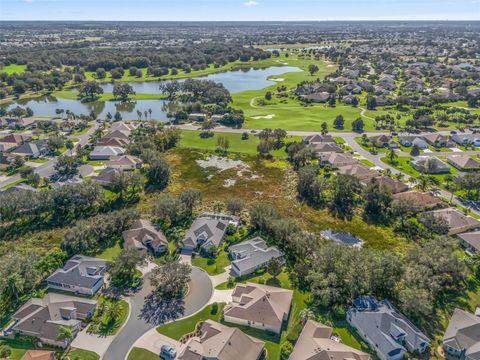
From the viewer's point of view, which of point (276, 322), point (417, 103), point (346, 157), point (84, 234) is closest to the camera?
point (276, 322)

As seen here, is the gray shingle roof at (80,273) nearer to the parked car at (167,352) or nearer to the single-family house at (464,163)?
the parked car at (167,352)

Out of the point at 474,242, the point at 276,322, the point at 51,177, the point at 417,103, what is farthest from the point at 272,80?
the point at 276,322

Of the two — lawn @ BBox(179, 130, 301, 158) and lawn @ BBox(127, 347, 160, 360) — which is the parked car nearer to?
lawn @ BBox(127, 347, 160, 360)

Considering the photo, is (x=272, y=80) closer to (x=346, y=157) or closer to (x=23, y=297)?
(x=346, y=157)

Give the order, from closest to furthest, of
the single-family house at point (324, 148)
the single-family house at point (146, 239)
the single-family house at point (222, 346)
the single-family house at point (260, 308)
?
the single-family house at point (222, 346)
the single-family house at point (260, 308)
the single-family house at point (146, 239)
the single-family house at point (324, 148)

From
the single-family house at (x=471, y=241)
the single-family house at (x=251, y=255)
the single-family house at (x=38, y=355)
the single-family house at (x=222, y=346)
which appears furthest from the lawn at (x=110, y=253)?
the single-family house at (x=471, y=241)
